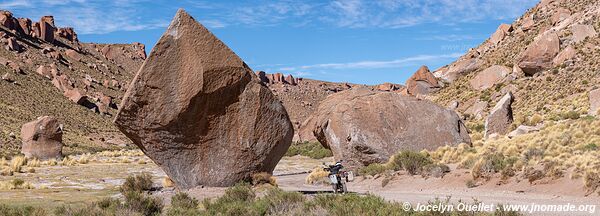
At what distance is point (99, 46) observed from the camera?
137 meters

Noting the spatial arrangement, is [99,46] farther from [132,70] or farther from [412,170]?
[412,170]

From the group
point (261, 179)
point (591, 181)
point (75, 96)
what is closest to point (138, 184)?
point (261, 179)

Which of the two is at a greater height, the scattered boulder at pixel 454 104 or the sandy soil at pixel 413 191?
the scattered boulder at pixel 454 104

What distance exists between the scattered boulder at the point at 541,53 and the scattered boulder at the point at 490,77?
13.9 ft

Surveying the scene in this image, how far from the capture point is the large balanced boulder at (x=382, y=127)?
25.3 meters

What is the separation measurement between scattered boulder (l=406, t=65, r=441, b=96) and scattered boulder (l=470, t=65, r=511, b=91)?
6.21 m

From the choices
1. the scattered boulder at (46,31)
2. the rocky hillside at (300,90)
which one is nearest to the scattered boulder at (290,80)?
the rocky hillside at (300,90)

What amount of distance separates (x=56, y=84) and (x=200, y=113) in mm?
73445

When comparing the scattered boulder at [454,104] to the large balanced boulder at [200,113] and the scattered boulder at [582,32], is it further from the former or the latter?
the large balanced boulder at [200,113]

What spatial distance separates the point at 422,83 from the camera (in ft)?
214

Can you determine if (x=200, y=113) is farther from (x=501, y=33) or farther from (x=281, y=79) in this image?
(x=281, y=79)

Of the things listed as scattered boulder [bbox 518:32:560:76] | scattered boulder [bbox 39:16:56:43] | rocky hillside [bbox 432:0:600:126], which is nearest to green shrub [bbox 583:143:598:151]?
rocky hillside [bbox 432:0:600:126]

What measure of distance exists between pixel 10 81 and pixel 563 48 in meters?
63.3

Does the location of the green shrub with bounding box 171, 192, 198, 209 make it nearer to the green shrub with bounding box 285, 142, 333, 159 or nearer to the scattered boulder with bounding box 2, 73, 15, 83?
the green shrub with bounding box 285, 142, 333, 159
